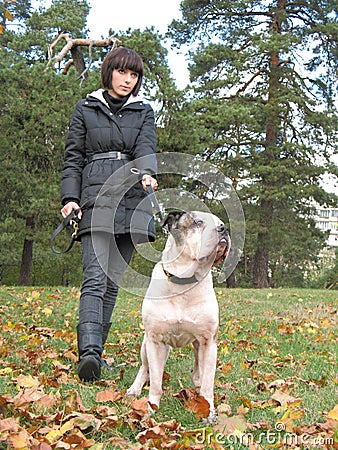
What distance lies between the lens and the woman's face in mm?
3533

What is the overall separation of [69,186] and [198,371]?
1.45m

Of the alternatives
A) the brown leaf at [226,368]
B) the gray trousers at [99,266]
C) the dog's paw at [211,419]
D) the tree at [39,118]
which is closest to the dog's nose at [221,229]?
the gray trousers at [99,266]

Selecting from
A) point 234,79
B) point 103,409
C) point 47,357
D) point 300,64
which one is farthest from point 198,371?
point 300,64

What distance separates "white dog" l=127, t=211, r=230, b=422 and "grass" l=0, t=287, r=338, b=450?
0.76 feet

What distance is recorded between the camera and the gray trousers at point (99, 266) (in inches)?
134

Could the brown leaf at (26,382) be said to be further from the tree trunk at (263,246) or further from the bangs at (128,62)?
the tree trunk at (263,246)

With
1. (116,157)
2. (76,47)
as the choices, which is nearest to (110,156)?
(116,157)

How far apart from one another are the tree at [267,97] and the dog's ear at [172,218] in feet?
48.4

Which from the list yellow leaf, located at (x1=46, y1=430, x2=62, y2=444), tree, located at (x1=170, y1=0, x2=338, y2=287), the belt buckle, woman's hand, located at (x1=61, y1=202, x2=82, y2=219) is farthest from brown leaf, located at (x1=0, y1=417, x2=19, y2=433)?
tree, located at (x1=170, y1=0, x2=338, y2=287)

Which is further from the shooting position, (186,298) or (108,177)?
(108,177)

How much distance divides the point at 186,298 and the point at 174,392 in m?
0.70

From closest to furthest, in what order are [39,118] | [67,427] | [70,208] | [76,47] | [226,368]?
[67,427], [70,208], [226,368], [39,118], [76,47]

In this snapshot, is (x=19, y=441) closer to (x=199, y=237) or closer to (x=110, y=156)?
(x=199, y=237)

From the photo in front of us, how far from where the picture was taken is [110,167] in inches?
136
